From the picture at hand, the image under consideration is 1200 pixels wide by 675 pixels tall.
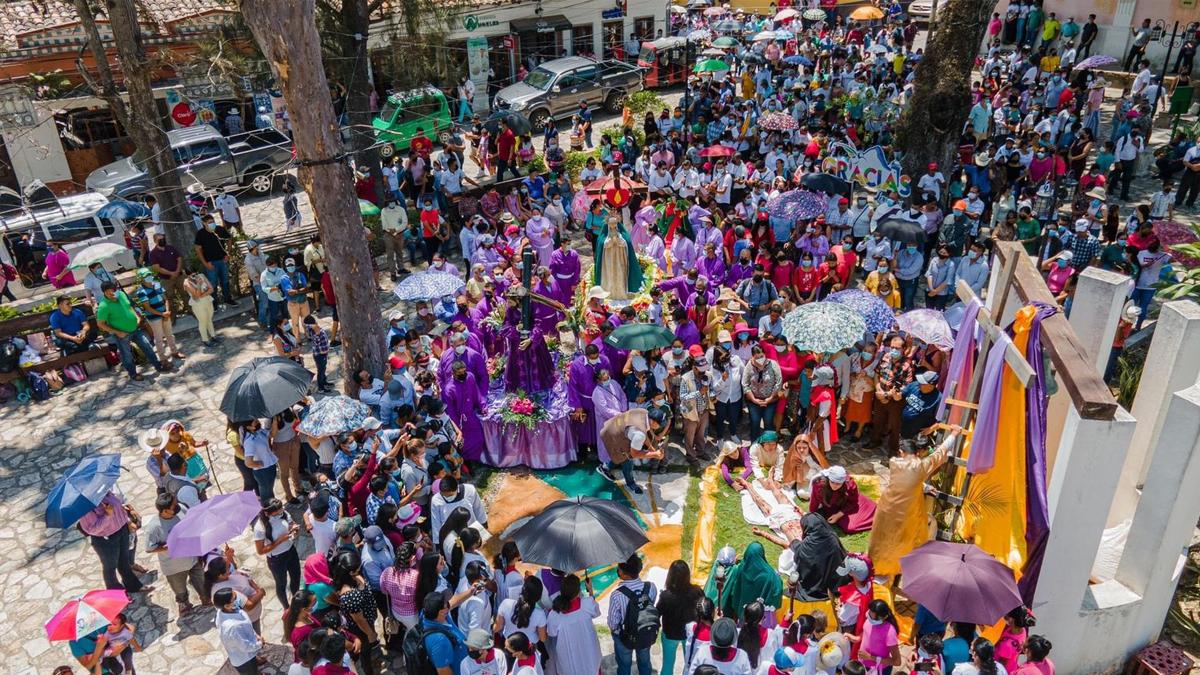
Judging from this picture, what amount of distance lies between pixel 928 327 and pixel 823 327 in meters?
1.34

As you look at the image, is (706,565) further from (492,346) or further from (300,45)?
(300,45)

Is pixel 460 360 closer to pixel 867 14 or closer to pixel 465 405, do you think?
pixel 465 405

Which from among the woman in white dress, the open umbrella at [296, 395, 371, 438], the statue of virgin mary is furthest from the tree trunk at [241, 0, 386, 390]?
the woman in white dress

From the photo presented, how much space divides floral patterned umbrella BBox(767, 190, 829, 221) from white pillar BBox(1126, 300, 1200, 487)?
5.83m

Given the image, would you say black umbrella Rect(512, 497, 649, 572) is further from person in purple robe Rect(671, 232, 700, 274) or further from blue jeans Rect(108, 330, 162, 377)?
blue jeans Rect(108, 330, 162, 377)

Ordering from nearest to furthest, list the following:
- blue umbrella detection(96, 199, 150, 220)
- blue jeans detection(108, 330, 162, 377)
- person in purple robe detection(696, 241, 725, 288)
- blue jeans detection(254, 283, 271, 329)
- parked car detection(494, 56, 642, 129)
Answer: blue jeans detection(108, 330, 162, 377) → person in purple robe detection(696, 241, 725, 288) → blue jeans detection(254, 283, 271, 329) → blue umbrella detection(96, 199, 150, 220) → parked car detection(494, 56, 642, 129)

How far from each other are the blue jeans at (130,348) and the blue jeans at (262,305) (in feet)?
5.38

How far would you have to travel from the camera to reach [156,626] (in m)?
8.16

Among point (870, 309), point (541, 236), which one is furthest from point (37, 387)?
point (870, 309)

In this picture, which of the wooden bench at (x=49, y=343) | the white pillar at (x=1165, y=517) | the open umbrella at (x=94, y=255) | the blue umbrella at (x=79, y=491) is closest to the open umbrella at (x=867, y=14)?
the open umbrella at (x=94, y=255)

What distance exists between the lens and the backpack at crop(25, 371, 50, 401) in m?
12.2

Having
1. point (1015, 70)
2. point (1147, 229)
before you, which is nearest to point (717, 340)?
point (1147, 229)

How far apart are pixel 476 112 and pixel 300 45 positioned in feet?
58.5

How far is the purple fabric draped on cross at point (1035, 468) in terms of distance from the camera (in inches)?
271
